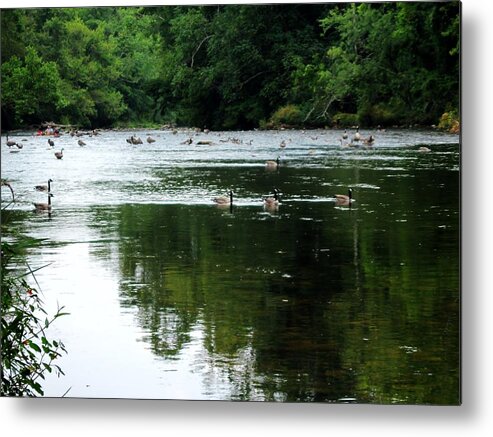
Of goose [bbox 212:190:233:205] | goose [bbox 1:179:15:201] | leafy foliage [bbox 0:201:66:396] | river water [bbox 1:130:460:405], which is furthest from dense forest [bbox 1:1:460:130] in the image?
leafy foliage [bbox 0:201:66:396]

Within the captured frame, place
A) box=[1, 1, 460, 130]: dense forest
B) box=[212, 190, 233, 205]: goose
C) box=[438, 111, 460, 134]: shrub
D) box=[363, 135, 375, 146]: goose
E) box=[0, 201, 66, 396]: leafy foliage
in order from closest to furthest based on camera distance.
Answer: box=[438, 111, 460, 134]: shrub
box=[0, 201, 66, 396]: leafy foliage
box=[1, 1, 460, 130]: dense forest
box=[363, 135, 375, 146]: goose
box=[212, 190, 233, 205]: goose

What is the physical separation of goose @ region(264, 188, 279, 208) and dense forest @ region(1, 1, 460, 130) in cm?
34

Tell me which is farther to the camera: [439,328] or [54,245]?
[54,245]

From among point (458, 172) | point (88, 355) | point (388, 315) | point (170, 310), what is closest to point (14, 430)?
point (88, 355)

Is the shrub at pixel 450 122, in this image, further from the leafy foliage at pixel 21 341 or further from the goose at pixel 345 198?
the leafy foliage at pixel 21 341

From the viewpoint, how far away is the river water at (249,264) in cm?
601

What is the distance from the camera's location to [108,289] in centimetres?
639

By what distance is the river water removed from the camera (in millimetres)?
6008

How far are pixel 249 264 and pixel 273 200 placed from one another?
13.8 inches

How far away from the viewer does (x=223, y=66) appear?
6547 millimetres

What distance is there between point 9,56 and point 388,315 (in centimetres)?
223

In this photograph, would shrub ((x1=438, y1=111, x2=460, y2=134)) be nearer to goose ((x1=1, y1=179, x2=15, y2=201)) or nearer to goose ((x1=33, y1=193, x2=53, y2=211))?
goose ((x1=33, y1=193, x2=53, y2=211))

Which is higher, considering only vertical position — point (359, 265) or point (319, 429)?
point (359, 265)

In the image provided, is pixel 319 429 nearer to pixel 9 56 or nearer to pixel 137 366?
pixel 137 366
